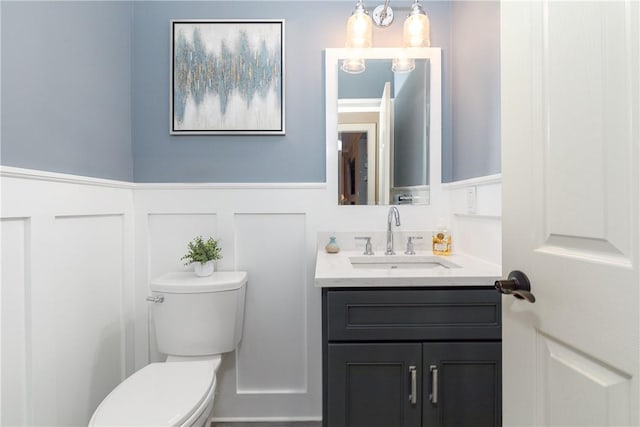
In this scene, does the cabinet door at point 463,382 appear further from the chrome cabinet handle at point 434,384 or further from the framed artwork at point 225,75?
the framed artwork at point 225,75

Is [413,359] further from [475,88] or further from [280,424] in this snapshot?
[475,88]

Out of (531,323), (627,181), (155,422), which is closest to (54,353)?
(155,422)

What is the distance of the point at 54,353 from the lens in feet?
4.05

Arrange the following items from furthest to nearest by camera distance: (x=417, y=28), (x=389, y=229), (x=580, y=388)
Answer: (x=389, y=229), (x=417, y=28), (x=580, y=388)

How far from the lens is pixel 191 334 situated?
5.09ft

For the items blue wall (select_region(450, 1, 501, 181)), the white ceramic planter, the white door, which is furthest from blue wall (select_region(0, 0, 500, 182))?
the white door

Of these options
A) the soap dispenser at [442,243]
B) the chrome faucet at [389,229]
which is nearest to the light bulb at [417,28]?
the chrome faucet at [389,229]

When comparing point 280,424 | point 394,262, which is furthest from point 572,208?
point 280,424

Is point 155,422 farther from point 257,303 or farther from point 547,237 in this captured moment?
point 547,237

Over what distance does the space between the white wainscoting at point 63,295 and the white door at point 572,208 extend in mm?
1402

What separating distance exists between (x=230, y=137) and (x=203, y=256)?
24.4 inches

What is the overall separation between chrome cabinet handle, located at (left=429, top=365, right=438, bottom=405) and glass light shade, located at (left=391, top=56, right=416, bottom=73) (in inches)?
54.7

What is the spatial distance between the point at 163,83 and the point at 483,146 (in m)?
1.58

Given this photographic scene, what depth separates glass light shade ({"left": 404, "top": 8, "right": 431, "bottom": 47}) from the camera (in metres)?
1.63
